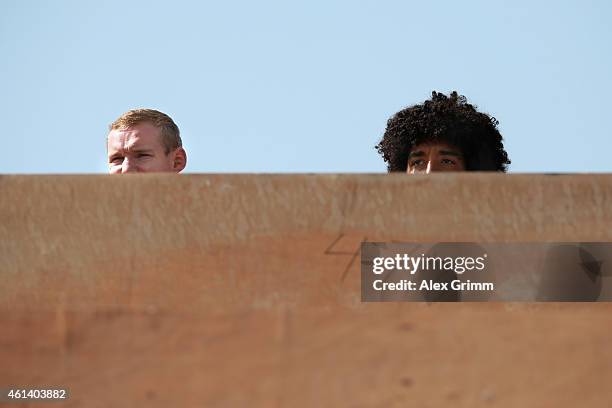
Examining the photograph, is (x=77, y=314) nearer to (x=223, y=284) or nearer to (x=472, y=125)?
(x=223, y=284)

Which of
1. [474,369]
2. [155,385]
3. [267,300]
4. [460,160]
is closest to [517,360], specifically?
[474,369]

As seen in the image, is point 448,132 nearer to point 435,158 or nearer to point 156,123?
point 435,158

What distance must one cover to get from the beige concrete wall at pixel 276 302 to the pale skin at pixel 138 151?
4.45ft

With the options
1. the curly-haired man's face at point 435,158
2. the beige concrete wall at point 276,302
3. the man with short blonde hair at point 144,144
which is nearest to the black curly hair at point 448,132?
the curly-haired man's face at point 435,158

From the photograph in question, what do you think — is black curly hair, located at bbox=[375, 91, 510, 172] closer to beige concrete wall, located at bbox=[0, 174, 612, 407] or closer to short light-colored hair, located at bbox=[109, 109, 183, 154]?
short light-colored hair, located at bbox=[109, 109, 183, 154]

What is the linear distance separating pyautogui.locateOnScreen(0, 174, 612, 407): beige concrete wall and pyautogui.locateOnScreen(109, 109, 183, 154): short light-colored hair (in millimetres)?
1511

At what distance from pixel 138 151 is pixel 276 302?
1552 mm

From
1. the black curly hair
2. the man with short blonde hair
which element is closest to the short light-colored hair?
the man with short blonde hair

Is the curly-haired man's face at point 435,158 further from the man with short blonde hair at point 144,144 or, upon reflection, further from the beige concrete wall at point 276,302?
the beige concrete wall at point 276,302

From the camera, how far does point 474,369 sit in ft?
4.97

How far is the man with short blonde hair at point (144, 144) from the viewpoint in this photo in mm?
2955

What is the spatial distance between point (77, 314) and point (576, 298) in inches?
30.8

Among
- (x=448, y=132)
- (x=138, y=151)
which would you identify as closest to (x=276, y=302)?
(x=138, y=151)

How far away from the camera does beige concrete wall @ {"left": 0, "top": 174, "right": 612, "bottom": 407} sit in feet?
4.99
